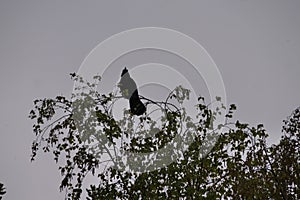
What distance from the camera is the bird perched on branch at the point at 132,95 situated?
18.2 feet

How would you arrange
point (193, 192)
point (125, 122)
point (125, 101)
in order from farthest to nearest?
point (125, 101)
point (125, 122)
point (193, 192)

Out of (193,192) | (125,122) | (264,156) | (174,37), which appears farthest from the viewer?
(174,37)

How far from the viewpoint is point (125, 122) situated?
538 cm

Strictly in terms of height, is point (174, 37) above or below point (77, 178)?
above

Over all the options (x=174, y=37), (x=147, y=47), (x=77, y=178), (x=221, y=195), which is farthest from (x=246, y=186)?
(x=174, y=37)

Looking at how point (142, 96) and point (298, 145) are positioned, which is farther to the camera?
point (298, 145)

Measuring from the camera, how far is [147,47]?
7.08 meters

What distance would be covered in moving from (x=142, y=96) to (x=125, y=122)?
607mm

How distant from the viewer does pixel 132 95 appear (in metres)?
5.61

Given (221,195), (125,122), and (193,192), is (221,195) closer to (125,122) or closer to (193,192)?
(193,192)

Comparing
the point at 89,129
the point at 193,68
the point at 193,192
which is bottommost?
the point at 193,192

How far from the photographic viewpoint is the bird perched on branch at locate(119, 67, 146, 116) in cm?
554

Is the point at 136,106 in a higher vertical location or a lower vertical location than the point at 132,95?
lower

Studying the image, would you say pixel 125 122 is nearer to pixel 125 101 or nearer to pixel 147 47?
pixel 125 101
